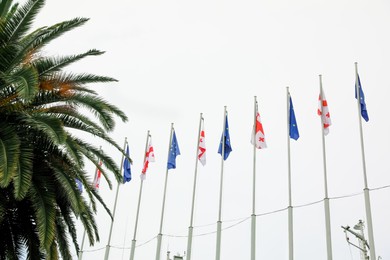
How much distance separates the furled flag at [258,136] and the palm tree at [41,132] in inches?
404

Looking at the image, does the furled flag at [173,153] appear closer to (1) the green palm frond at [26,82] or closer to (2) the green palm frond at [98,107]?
(2) the green palm frond at [98,107]

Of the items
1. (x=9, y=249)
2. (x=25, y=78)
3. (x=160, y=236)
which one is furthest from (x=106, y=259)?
(x=25, y=78)

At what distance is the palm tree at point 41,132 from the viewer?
1312 centimetres

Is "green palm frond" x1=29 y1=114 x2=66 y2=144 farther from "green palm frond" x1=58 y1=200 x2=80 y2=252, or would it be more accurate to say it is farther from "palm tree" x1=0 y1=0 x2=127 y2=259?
"green palm frond" x1=58 y1=200 x2=80 y2=252

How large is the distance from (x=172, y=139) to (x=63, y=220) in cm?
1216

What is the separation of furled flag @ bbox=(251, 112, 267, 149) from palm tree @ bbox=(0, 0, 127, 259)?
33.6ft

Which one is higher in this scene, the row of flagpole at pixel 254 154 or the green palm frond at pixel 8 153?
the row of flagpole at pixel 254 154

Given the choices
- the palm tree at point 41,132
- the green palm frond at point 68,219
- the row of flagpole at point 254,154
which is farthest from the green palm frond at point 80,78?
the row of flagpole at point 254,154

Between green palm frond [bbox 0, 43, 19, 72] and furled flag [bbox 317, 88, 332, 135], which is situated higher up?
furled flag [bbox 317, 88, 332, 135]

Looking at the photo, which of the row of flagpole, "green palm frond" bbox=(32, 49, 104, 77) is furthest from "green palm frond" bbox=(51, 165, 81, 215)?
the row of flagpole

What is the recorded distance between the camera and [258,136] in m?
24.9

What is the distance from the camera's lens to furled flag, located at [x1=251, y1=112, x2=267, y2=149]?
24.8 meters

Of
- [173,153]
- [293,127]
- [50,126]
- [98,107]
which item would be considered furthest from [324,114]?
[50,126]

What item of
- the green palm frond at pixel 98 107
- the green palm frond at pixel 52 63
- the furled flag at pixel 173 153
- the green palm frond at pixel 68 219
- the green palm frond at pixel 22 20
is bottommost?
the green palm frond at pixel 68 219
